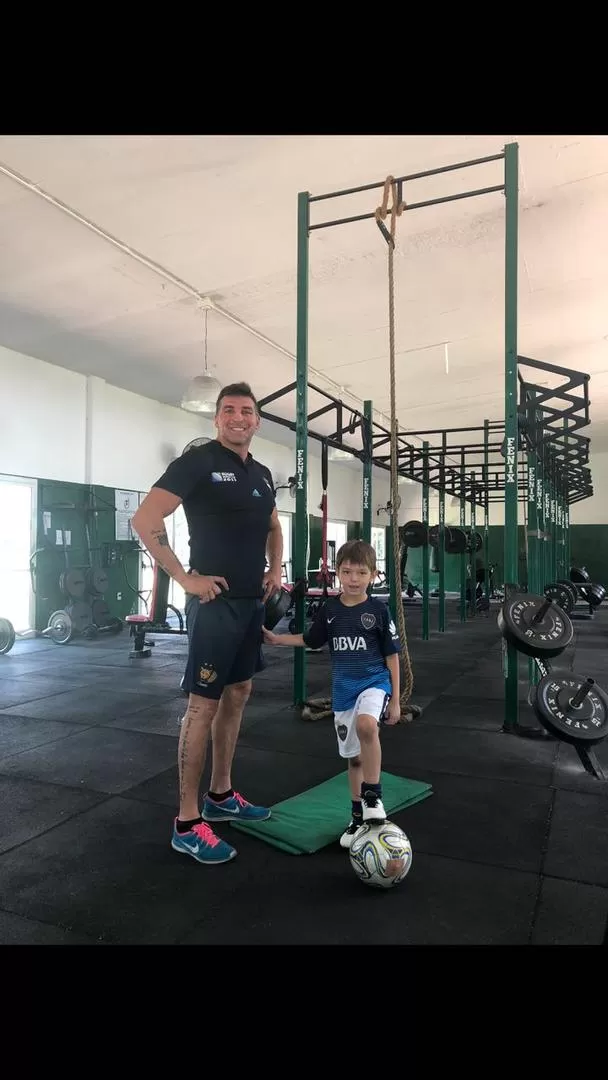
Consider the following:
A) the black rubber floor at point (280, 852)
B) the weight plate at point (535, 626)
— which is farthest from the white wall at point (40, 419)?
the weight plate at point (535, 626)

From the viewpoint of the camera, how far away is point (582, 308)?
5.09m

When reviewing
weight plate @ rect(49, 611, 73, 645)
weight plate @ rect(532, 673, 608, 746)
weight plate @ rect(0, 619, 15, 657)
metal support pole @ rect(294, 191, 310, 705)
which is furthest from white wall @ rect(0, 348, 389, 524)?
weight plate @ rect(532, 673, 608, 746)

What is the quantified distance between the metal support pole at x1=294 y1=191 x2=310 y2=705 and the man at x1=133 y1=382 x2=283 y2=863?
1331mm

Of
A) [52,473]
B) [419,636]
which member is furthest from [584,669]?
[52,473]

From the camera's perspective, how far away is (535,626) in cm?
260

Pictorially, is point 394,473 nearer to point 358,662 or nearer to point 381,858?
point 358,662

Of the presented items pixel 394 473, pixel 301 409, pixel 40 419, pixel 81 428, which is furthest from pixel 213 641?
pixel 81 428

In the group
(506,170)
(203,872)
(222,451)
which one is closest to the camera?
(203,872)

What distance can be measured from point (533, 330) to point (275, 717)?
13.6ft

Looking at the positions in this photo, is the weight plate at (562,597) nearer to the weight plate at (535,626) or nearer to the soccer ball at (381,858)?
the weight plate at (535,626)

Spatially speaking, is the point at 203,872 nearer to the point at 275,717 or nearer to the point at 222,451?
the point at 222,451

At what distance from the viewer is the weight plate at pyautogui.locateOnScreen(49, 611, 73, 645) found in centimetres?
576

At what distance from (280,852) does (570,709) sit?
1222 mm
